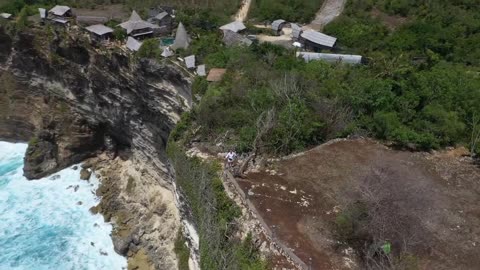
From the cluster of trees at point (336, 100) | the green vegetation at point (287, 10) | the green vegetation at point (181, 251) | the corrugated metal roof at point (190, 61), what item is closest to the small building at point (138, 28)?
the corrugated metal roof at point (190, 61)

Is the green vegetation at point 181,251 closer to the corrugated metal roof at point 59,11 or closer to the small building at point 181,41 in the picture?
the small building at point 181,41

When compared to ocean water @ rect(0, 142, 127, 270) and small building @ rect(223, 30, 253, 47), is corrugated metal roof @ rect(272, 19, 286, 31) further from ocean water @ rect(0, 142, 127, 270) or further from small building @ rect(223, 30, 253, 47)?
ocean water @ rect(0, 142, 127, 270)

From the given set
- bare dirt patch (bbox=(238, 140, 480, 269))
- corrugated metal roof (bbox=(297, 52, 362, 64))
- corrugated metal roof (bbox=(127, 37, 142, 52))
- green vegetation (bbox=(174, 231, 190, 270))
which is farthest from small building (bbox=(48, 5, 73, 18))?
bare dirt patch (bbox=(238, 140, 480, 269))

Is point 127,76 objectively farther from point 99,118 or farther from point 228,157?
point 228,157

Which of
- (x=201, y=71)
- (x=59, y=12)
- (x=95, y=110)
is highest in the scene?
(x=201, y=71)

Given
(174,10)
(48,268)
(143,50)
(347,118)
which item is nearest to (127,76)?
(143,50)

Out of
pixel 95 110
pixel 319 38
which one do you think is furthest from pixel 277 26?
pixel 95 110

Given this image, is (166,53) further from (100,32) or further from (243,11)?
(243,11)
